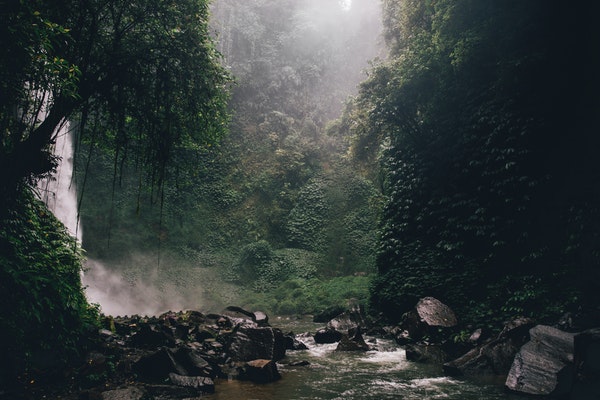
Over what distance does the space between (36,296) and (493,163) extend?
11.1 metres

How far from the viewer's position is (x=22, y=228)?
7.17 metres

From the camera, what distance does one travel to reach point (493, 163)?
10609 millimetres

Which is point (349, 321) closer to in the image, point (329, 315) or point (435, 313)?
point (329, 315)

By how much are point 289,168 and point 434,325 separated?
2281 centimetres

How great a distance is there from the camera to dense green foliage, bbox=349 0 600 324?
8648mm

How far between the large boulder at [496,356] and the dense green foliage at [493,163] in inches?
45.6

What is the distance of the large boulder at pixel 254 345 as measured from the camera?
841 centimetres

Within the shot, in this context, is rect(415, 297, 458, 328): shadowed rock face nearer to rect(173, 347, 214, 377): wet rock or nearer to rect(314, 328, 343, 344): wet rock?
rect(314, 328, 343, 344): wet rock

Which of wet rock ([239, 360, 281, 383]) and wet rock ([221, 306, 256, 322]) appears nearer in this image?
wet rock ([239, 360, 281, 383])

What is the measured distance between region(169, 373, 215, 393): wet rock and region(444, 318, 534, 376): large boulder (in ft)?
15.2

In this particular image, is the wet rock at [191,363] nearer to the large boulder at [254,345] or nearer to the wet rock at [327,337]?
the large boulder at [254,345]

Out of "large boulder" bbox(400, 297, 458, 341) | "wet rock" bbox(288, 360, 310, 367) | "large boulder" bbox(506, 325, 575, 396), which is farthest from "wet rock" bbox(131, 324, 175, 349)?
"large boulder" bbox(506, 325, 575, 396)

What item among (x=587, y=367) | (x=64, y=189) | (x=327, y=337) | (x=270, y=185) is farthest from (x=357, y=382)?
(x=270, y=185)

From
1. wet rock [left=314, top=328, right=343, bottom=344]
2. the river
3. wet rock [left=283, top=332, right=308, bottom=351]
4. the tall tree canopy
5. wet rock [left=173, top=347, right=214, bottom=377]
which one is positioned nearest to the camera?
the river
